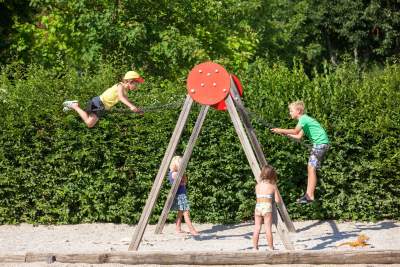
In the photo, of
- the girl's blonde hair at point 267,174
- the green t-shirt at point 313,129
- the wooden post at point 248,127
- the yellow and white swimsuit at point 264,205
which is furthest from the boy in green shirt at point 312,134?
the yellow and white swimsuit at point 264,205

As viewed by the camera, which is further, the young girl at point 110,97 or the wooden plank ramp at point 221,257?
the young girl at point 110,97

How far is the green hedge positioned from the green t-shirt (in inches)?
79.2

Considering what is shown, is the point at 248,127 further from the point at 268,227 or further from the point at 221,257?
the point at 221,257

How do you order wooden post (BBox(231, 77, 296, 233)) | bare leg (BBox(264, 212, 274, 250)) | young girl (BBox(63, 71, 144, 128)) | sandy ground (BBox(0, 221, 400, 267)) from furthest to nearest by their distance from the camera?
sandy ground (BBox(0, 221, 400, 267)) → young girl (BBox(63, 71, 144, 128)) → wooden post (BBox(231, 77, 296, 233)) → bare leg (BBox(264, 212, 274, 250))

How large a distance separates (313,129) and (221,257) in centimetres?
265

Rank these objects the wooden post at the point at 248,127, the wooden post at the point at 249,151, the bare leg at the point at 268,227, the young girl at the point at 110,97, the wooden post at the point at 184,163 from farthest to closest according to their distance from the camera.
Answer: the wooden post at the point at 184,163 < the young girl at the point at 110,97 < the wooden post at the point at 248,127 < the wooden post at the point at 249,151 < the bare leg at the point at 268,227

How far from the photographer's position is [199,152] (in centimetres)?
1330

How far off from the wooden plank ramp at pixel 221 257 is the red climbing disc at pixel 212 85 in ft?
6.78

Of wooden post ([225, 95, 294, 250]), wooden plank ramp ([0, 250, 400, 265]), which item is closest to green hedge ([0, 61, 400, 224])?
wooden post ([225, 95, 294, 250])

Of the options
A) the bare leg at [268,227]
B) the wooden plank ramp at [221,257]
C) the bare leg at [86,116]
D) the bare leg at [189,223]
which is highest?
the bare leg at [86,116]

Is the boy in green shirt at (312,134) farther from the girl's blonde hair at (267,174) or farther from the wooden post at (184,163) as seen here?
the wooden post at (184,163)

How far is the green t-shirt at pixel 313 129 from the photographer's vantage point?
10805 mm

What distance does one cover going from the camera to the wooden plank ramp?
8852 mm

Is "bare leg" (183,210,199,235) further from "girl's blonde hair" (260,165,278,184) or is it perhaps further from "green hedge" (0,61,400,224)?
"girl's blonde hair" (260,165,278,184)
